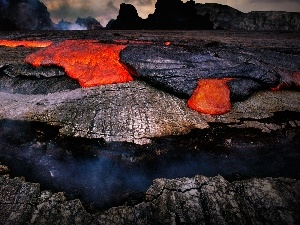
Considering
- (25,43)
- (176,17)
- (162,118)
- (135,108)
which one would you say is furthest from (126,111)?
(176,17)

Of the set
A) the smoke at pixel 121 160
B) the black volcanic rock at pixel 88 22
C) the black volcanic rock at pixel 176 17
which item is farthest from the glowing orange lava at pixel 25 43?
the black volcanic rock at pixel 88 22

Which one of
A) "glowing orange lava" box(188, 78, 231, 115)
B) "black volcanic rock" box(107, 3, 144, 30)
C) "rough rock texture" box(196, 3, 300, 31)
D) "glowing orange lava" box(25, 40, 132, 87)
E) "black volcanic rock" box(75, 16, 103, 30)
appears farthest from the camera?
"black volcanic rock" box(75, 16, 103, 30)

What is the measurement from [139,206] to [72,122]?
947 millimetres

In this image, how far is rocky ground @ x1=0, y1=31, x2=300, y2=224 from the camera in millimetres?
1104

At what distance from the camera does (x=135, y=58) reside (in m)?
2.37

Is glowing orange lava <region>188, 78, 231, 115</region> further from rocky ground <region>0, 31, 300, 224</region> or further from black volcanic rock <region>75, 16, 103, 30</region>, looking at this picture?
black volcanic rock <region>75, 16, 103, 30</region>

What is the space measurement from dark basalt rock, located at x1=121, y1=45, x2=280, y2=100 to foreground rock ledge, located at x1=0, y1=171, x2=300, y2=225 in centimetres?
101

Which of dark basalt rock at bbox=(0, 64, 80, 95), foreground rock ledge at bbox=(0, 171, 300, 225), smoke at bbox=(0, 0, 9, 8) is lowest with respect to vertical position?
foreground rock ledge at bbox=(0, 171, 300, 225)

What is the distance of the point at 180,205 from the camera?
115 centimetres

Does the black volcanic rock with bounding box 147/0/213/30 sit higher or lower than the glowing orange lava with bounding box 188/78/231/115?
higher

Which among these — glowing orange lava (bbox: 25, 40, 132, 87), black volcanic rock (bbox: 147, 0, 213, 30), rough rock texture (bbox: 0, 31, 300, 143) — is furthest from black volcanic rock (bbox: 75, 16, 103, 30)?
rough rock texture (bbox: 0, 31, 300, 143)

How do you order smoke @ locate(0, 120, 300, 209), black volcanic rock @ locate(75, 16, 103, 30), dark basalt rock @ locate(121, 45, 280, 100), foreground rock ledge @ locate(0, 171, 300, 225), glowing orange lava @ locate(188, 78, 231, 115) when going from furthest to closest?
black volcanic rock @ locate(75, 16, 103, 30) → dark basalt rock @ locate(121, 45, 280, 100) → glowing orange lava @ locate(188, 78, 231, 115) → smoke @ locate(0, 120, 300, 209) → foreground rock ledge @ locate(0, 171, 300, 225)

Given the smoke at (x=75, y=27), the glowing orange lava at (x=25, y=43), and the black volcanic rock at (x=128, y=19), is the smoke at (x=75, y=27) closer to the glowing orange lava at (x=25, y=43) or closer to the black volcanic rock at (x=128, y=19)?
the black volcanic rock at (x=128, y=19)

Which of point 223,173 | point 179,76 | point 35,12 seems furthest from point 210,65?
point 35,12
